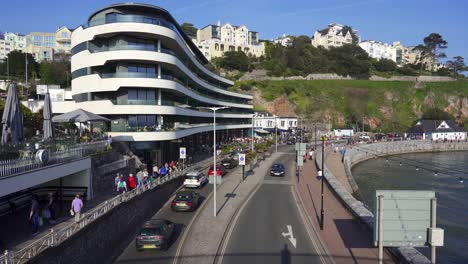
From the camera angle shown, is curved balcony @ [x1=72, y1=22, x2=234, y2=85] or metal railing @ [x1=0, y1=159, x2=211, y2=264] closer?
metal railing @ [x1=0, y1=159, x2=211, y2=264]

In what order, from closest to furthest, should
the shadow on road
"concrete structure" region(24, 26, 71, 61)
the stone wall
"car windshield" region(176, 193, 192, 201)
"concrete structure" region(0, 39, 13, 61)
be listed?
the stone wall → the shadow on road → "car windshield" region(176, 193, 192, 201) → "concrete structure" region(24, 26, 71, 61) → "concrete structure" region(0, 39, 13, 61)

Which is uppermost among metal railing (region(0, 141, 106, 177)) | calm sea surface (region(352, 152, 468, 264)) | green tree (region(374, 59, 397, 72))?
green tree (region(374, 59, 397, 72))

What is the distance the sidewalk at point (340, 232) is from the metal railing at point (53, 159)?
1517 cm

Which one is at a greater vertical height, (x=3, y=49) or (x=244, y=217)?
(x=3, y=49)

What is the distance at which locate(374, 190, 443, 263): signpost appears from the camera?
1149 centimetres

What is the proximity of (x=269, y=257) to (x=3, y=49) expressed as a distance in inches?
8079

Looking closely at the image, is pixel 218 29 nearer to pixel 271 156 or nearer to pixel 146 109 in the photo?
pixel 271 156

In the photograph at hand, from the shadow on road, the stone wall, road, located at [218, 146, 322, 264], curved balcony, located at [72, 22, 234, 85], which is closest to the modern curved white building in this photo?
curved balcony, located at [72, 22, 234, 85]

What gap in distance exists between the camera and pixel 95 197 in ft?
79.8

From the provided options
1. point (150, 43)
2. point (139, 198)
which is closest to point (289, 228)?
point (139, 198)

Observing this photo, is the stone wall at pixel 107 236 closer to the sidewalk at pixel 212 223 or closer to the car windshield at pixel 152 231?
the car windshield at pixel 152 231

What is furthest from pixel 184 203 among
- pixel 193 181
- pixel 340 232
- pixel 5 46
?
pixel 5 46

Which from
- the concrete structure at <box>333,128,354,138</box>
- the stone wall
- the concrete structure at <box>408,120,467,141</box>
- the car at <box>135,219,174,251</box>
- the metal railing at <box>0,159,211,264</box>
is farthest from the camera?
the concrete structure at <box>333,128,354,138</box>

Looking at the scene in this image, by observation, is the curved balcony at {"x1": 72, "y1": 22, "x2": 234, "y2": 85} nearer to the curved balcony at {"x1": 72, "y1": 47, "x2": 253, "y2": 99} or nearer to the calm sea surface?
the curved balcony at {"x1": 72, "y1": 47, "x2": 253, "y2": 99}
